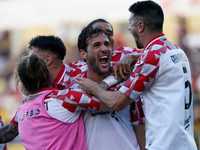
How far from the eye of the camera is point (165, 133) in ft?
8.81

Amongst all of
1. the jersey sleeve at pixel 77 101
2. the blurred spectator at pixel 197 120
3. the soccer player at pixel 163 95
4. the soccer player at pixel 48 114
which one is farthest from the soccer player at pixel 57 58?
the blurred spectator at pixel 197 120

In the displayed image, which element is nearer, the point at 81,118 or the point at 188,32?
the point at 81,118

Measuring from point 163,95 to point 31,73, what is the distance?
124 centimetres

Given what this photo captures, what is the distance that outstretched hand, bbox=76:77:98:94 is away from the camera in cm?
298

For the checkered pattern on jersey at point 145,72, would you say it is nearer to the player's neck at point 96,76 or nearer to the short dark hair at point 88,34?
the player's neck at point 96,76

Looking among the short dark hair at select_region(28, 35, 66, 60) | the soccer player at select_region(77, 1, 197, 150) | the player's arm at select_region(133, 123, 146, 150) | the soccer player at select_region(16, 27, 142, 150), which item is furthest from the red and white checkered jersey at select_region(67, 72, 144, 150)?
the short dark hair at select_region(28, 35, 66, 60)

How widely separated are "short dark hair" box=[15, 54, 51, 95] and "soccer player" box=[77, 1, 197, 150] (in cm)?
59

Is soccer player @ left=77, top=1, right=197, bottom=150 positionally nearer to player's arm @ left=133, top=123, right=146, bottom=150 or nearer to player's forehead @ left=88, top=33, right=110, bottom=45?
player's arm @ left=133, top=123, right=146, bottom=150

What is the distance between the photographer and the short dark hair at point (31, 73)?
2.96 metres

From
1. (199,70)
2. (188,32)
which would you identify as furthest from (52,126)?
(188,32)

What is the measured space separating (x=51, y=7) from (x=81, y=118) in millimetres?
13843

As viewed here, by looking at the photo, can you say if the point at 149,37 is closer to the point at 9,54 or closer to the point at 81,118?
the point at 81,118

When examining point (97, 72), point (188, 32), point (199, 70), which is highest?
point (97, 72)

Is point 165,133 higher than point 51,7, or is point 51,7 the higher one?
point 51,7
